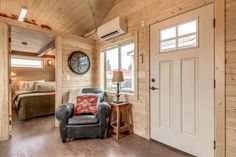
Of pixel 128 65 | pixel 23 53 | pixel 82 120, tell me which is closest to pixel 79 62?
pixel 128 65

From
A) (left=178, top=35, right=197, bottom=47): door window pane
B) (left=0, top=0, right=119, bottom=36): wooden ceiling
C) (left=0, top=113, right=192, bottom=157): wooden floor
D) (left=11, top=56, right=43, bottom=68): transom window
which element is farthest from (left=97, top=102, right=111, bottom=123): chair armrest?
(left=11, top=56, right=43, bottom=68): transom window

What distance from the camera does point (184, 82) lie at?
2.15 m

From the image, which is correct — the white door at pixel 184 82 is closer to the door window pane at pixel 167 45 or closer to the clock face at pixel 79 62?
the door window pane at pixel 167 45

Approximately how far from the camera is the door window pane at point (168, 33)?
2.29 meters

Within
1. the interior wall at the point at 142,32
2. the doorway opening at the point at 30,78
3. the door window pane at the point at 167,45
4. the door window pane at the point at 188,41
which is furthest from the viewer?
the doorway opening at the point at 30,78

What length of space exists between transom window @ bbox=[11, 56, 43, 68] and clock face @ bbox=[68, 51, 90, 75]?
387 centimetres

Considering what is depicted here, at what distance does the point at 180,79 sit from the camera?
2.19 metres

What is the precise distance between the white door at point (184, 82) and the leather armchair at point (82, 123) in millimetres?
873

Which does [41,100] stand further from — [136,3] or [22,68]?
[136,3]

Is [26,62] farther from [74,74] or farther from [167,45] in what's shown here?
[167,45]

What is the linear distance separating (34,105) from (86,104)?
2180 millimetres

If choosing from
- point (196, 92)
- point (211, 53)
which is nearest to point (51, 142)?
point (196, 92)

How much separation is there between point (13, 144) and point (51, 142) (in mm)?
609

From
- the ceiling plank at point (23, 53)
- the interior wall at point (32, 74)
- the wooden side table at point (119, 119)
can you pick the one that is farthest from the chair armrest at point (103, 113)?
the ceiling plank at point (23, 53)
